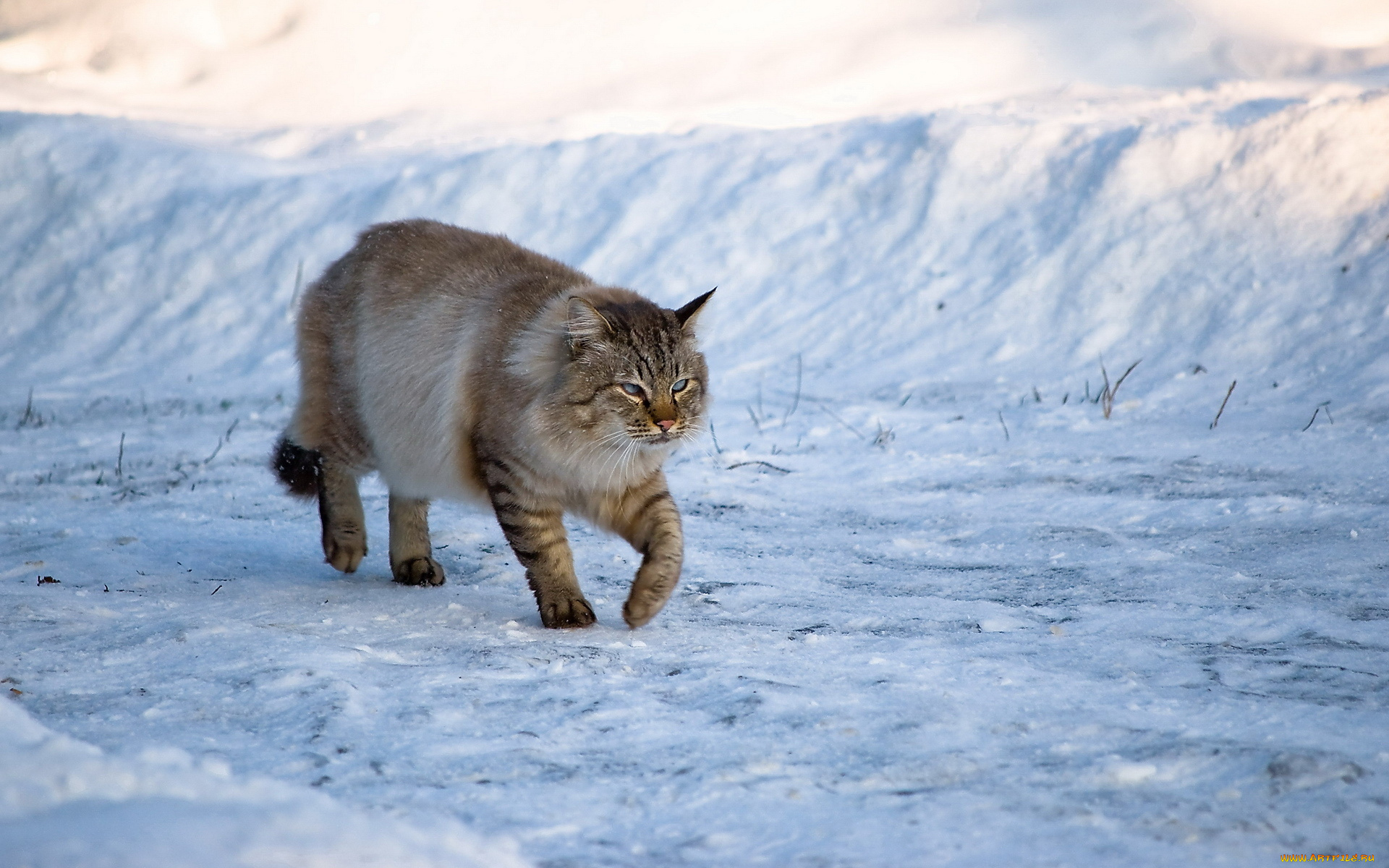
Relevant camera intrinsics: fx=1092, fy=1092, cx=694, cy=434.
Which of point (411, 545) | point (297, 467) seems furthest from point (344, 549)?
point (297, 467)

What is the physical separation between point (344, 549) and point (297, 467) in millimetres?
413

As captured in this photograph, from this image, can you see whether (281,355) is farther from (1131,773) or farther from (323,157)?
(1131,773)

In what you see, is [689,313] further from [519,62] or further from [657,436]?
[519,62]

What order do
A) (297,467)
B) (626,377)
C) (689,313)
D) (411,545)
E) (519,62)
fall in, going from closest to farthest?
(626,377), (689,313), (411,545), (297,467), (519,62)

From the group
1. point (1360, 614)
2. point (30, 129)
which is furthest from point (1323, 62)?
point (30, 129)

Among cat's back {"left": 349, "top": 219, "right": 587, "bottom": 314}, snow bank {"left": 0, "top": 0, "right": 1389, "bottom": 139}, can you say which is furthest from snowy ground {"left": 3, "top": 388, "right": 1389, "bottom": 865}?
snow bank {"left": 0, "top": 0, "right": 1389, "bottom": 139}

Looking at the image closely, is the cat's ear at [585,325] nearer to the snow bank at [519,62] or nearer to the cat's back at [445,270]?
the cat's back at [445,270]

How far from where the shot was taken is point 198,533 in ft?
14.3

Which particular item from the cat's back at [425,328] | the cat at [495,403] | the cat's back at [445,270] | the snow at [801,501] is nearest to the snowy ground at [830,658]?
the snow at [801,501]

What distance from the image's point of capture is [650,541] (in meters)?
3.34

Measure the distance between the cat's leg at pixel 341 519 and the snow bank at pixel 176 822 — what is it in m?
2.21

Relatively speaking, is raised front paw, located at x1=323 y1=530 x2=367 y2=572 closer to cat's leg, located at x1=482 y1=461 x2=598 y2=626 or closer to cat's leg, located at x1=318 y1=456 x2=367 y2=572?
cat's leg, located at x1=318 y1=456 x2=367 y2=572

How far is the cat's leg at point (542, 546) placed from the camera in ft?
10.7

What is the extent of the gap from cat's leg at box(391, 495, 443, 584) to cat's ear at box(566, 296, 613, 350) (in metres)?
1.06
